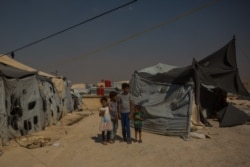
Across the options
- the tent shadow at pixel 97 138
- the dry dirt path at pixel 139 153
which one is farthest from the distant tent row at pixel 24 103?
the tent shadow at pixel 97 138

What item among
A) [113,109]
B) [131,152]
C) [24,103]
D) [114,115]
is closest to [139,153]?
[131,152]

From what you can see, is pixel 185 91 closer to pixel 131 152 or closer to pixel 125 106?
pixel 125 106

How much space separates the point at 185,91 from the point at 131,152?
3586 millimetres

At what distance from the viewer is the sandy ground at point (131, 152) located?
204 inches

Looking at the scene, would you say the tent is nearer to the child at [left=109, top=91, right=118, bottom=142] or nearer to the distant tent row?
the child at [left=109, top=91, right=118, bottom=142]

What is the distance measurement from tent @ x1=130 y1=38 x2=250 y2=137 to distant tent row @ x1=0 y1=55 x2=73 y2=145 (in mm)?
4324

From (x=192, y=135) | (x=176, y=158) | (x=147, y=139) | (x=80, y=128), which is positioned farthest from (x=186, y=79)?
(x=80, y=128)

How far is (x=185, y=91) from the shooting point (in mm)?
8336

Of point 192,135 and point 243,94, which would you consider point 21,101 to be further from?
point 243,94

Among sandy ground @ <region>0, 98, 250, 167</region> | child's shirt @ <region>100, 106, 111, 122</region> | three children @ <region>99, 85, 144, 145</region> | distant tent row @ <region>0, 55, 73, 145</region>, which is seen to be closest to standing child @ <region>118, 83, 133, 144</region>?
three children @ <region>99, 85, 144, 145</region>

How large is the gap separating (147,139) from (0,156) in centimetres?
440

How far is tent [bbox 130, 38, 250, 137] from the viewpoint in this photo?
8.13 metres

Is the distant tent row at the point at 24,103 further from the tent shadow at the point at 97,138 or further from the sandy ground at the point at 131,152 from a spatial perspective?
the tent shadow at the point at 97,138

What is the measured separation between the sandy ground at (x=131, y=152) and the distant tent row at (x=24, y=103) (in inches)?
24.7
